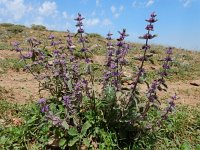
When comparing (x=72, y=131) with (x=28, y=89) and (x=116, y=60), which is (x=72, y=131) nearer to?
(x=116, y=60)

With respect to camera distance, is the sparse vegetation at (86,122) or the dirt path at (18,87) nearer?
the sparse vegetation at (86,122)

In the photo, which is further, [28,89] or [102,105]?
[28,89]

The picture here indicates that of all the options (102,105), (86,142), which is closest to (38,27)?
(102,105)

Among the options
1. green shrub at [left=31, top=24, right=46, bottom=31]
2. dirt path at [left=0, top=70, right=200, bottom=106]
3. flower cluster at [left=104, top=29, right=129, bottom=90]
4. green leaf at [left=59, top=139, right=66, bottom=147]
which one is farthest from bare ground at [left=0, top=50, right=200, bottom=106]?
green shrub at [left=31, top=24, right=46, bottom=31]

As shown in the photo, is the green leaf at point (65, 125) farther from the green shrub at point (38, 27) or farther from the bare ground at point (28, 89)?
the green shrub at point (38, 27)

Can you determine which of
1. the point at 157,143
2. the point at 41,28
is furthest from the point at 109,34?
the point at 41,28

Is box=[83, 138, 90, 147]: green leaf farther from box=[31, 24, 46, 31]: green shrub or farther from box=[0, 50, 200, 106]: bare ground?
box=[31, 24, 46, 31]: green shrub

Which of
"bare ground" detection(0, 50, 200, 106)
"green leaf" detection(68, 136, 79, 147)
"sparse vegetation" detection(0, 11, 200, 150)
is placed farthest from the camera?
"bare ground" detection(0, 50, 200, 106)

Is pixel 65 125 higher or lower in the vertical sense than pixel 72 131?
higher

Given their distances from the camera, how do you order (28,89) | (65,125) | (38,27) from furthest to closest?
(38,27)
(28,89)
(65,125)

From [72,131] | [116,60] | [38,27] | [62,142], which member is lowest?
[62,142]

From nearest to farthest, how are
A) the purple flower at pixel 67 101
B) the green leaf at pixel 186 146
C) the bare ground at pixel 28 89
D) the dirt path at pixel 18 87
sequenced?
the purple flower at pixel 67 101, the green leaf at pixel 186 146, the dirt path at pixel 18 87, the bare ground at pixel 28 89

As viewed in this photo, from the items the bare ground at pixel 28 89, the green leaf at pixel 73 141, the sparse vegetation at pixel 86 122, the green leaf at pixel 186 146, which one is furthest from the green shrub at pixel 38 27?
the green leaf at pixel 73 141

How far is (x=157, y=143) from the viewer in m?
6.42
